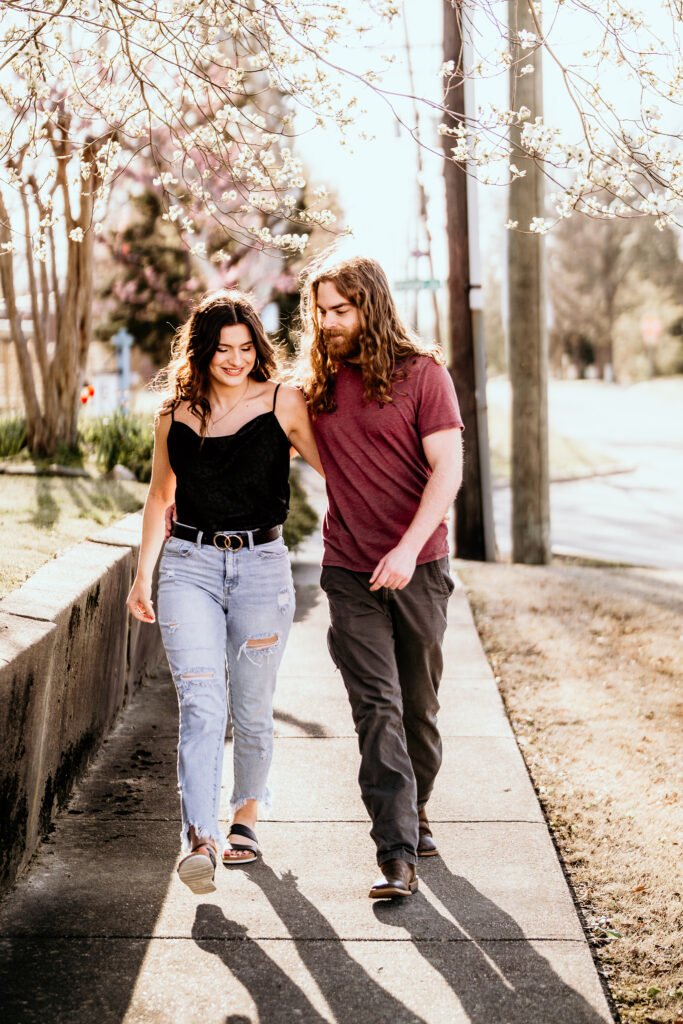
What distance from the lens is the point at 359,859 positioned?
14.4 feet

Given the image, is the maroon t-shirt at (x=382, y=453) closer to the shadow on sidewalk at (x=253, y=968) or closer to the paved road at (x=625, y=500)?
the shadow on sidewalk at (x=253, y=968)

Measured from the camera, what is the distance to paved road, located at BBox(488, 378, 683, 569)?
1428 centimetres

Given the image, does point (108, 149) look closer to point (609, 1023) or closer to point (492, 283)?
point (609, 1023)

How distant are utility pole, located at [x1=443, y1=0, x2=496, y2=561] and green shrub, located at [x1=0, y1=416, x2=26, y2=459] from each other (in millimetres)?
4231

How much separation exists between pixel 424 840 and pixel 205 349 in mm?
1838

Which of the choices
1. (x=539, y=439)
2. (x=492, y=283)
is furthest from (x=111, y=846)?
(x=492, y=283)

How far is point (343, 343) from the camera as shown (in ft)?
13.3

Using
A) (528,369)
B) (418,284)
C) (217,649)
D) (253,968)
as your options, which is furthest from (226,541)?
(418,284)

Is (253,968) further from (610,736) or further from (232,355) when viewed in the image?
(610,736)

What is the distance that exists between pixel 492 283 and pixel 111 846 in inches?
4162

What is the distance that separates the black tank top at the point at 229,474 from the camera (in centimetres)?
405

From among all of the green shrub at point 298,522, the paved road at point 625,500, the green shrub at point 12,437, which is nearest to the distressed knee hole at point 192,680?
the green shrub at point 298,522

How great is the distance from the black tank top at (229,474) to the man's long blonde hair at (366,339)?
0.64ft

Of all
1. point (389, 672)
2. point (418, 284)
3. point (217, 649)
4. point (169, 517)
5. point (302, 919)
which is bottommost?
point (302, 919)
